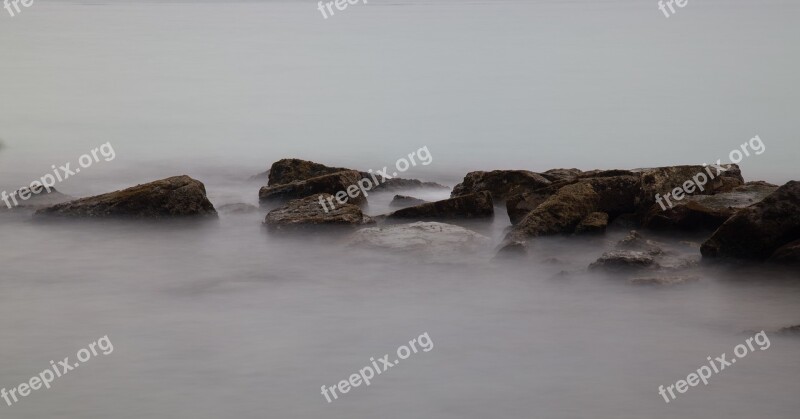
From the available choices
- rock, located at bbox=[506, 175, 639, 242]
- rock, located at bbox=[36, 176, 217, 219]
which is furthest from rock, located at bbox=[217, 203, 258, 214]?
rock, located at bbox=[506, 175, 639, 242]

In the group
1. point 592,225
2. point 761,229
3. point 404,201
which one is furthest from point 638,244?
point 404,201

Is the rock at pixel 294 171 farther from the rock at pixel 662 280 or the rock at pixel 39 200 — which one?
the rock at pixel 662 280

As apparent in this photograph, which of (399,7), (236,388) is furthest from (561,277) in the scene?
(399,7)

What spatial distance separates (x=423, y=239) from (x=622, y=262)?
1.76 m

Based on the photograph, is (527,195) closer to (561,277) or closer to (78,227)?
(561,277)

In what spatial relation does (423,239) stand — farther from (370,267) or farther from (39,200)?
(39,200)

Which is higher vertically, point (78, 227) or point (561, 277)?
point (78, 227)

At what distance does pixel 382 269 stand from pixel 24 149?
847 centimetres

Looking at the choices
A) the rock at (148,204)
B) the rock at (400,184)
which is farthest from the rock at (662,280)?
the rock at (148,204)

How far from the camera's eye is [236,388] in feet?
22.4

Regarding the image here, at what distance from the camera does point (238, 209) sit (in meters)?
11.6

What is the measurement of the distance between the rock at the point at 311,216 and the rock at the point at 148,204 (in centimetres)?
79

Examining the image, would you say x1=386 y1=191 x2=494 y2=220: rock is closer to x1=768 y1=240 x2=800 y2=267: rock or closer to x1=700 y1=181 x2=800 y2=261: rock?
x1=700 y1=181 x2=800 y2=261: rock

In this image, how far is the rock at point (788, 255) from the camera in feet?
29.7
